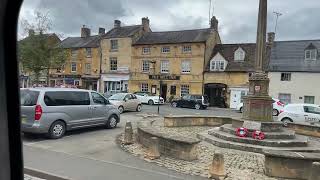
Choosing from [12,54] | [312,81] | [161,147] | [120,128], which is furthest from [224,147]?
[312,81]

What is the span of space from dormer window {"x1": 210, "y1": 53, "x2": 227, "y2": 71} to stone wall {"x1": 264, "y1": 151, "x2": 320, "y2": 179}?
3399cm

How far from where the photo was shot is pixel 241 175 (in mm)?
8414

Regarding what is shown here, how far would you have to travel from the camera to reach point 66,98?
13.1 m

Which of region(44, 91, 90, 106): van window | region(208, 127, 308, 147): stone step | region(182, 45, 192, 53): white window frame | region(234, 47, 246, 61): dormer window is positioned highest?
region(182, 45, 192, 53): white window frame

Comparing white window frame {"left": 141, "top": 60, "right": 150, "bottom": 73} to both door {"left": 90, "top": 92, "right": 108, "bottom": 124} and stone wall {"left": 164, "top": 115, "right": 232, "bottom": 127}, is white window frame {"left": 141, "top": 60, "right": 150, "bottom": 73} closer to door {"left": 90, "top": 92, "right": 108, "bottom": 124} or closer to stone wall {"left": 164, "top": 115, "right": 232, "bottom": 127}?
stone wall {"left": 164, "top": 115, "right": 232, "bottom": 127}

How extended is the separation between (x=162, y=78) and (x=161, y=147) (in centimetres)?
3490

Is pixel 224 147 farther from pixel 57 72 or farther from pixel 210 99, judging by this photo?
pixel 57 72

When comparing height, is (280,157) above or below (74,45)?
below

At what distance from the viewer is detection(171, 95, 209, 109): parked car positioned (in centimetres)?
3584

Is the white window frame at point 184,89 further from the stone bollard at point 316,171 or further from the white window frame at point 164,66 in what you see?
the stone bollard at point 316,171

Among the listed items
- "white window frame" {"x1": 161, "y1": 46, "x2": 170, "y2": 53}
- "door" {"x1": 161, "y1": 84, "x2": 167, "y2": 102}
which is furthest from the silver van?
"white window frame" {"x1": 161, "y1": 46, "x2": 170, "y2": 53}

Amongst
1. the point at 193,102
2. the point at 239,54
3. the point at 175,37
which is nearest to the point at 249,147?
the point at 193,102

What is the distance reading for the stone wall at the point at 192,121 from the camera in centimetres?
1747

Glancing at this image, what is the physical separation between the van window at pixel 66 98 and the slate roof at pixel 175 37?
3034 centimetres
